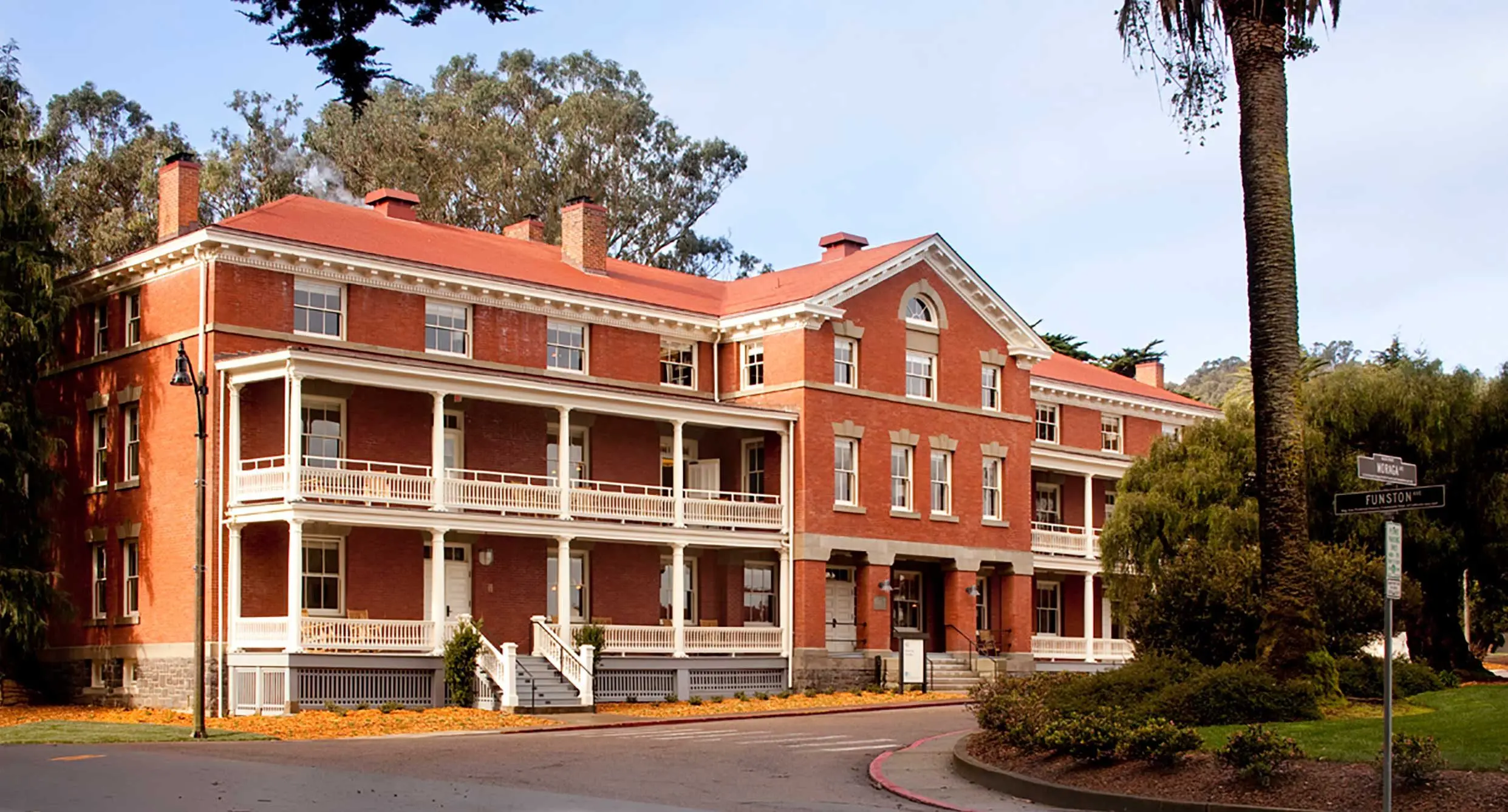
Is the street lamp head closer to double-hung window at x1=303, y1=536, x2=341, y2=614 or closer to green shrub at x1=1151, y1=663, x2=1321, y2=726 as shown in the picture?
double-hung window at x1=303, y1=536, x2=341, y2=614

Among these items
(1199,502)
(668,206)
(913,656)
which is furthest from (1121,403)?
(668,206)

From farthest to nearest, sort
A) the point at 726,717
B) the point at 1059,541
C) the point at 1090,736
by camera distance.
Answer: the point at 1059,541, the point at 726,717, the point at 1090,736

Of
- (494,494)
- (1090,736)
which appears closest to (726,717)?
(494,494)

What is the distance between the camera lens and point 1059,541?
53.1m

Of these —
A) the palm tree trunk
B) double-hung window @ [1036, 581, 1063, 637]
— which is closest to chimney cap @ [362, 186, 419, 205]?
double-hung window @ [1036, 581, 1063, 637]

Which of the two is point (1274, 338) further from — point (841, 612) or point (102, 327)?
point (102, 327)

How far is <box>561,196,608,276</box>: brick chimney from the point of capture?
45.7 meters

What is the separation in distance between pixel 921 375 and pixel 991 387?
10.4 feet

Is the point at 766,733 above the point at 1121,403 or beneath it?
beneath

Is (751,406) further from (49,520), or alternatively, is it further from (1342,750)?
(1342,750)

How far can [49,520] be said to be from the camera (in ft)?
130

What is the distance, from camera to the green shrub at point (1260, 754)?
17156 mm

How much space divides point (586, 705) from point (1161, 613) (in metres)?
13.8

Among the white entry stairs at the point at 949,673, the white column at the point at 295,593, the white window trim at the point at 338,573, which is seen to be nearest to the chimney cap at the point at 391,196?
the white window trim at the point at 338,573
